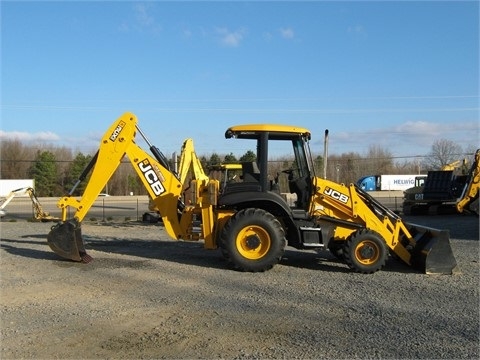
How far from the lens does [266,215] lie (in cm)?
909

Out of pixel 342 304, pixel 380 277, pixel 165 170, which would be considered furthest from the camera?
pixel 165 170

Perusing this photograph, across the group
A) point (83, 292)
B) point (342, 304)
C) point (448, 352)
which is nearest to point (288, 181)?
point (342, 304)

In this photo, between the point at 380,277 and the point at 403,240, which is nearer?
the point at 380,277

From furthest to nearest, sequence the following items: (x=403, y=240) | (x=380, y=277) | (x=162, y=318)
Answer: (x=403, y=240) → (x=380, y=277) → (x=162, y=318)

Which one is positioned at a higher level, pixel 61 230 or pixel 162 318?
pixel 61 230

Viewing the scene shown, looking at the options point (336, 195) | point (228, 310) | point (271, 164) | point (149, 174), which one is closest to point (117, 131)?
point (149, 174)

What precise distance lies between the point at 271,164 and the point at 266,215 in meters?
1.12

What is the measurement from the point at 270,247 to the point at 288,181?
159 centimetres

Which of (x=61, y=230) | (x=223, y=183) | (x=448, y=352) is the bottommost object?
(x=448, y=352)

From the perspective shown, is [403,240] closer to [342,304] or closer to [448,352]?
[342,304]

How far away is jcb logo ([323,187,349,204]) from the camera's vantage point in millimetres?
9406

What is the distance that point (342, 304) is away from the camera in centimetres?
689

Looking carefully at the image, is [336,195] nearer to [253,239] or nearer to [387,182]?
[253,239]

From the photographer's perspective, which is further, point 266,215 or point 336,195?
point 336,195
